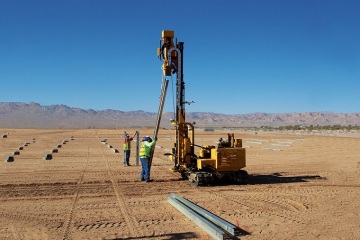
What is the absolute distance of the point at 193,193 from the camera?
1166 cm

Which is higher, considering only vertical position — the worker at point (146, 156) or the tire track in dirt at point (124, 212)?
the worker at point (146, 156)

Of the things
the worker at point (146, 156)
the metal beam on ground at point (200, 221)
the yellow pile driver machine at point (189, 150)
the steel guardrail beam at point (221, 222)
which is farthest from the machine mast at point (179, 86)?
the steel guardrail beam at point (221, 222)

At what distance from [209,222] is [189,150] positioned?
5847mm

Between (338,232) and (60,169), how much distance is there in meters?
12.5

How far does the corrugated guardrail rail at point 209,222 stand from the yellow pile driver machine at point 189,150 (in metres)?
3.62

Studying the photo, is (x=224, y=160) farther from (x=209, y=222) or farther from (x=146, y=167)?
(x=209, y=222)

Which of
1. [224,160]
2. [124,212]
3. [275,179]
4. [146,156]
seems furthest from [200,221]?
[275,179]

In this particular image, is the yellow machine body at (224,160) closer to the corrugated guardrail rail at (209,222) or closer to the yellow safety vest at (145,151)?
the yellow safety vest at (145,151)

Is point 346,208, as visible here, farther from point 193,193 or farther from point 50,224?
point 50,224

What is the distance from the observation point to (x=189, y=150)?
13.6m

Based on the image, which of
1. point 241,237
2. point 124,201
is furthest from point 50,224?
point 241,237

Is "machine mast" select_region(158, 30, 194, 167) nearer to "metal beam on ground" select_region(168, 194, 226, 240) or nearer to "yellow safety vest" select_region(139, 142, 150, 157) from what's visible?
"yellow safety vest" select_region(139, 142, 150, 157)

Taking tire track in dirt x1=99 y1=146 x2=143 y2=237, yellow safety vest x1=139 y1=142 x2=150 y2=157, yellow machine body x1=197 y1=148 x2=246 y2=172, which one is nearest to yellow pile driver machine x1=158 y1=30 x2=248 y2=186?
yellow machine body x1=197 y1=148 x2=246 y2=172

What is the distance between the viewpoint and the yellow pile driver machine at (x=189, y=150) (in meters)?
13.2
